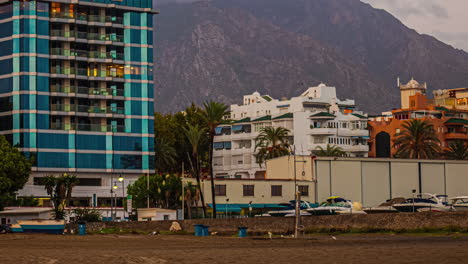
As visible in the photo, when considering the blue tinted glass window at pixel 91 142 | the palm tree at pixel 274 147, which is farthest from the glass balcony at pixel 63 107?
the palm tree at pixel 274 147

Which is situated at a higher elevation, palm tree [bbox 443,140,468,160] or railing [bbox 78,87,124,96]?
railing [bbox 78,87,124,96]

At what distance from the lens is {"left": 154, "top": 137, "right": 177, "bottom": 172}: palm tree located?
169m

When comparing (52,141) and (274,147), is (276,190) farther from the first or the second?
(274,147)

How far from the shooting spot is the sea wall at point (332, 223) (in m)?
64.9

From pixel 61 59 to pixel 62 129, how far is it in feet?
34.9

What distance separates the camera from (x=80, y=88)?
145 meters

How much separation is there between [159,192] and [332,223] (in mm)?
55662

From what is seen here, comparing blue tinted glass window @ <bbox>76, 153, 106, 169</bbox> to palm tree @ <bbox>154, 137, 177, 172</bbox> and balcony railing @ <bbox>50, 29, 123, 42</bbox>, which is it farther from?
palm tree @ <bbox>154, 137, 177, 172</bbox>

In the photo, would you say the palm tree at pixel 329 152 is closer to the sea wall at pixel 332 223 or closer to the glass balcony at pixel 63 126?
the glass balcony at pixel 63 126

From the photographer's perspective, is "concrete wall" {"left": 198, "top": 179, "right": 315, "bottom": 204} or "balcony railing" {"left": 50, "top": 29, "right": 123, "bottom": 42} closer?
"concrete wall" {"left": 198, "top": 179, "right": 315, "bottom": 204}

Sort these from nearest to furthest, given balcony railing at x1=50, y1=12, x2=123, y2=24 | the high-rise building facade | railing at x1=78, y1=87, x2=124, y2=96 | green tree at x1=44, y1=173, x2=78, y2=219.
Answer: green tree at x1=44, y1=173, x2=78, y2=219, the high-rise building facade, balcony railing at x1=50, y1=12, x2=123, y2=24, railing at x1=78, y1=87, x2=124, y2=96

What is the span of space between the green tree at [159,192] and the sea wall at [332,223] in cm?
3457

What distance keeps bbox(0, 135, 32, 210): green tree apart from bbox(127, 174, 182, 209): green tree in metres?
17.2

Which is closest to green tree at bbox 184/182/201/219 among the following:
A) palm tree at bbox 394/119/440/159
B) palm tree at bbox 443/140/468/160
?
palm tree at bbox 394/119/440/159
